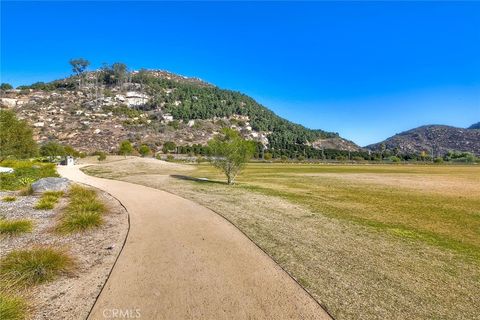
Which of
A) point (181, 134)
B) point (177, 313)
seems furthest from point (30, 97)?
point (177, 313)

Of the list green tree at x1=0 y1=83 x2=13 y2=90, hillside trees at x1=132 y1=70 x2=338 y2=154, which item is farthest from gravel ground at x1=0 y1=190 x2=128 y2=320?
green tree at x1=0 y1=83 x2=13 y2=90

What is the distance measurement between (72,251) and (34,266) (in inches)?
57.7

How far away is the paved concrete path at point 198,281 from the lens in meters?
4.71

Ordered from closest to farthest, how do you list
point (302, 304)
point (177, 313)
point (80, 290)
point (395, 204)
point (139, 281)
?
1. point (177, 313)
2. point (302, 304)
3. point (80, 290)
4. point (139, 281)
5. point (395, 204)

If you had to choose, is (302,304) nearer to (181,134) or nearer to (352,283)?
(352,283)

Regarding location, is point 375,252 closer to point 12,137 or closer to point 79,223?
point 79,223

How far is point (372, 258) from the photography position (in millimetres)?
7328

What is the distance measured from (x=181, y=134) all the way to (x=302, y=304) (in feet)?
415

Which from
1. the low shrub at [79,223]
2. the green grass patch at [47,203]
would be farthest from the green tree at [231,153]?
the low shrub at [79,223]

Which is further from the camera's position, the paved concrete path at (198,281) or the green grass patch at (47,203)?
the green grass patch at (47,203)

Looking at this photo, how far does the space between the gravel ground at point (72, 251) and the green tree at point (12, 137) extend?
2780 centimetres

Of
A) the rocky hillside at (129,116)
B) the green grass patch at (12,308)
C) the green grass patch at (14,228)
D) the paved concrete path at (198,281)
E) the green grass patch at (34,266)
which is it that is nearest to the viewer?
the green grass patch at (12,308)

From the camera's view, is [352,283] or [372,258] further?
[372,258]

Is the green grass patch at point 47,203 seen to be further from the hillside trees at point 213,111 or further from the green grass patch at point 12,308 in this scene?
the hillside trees at point 213,111
